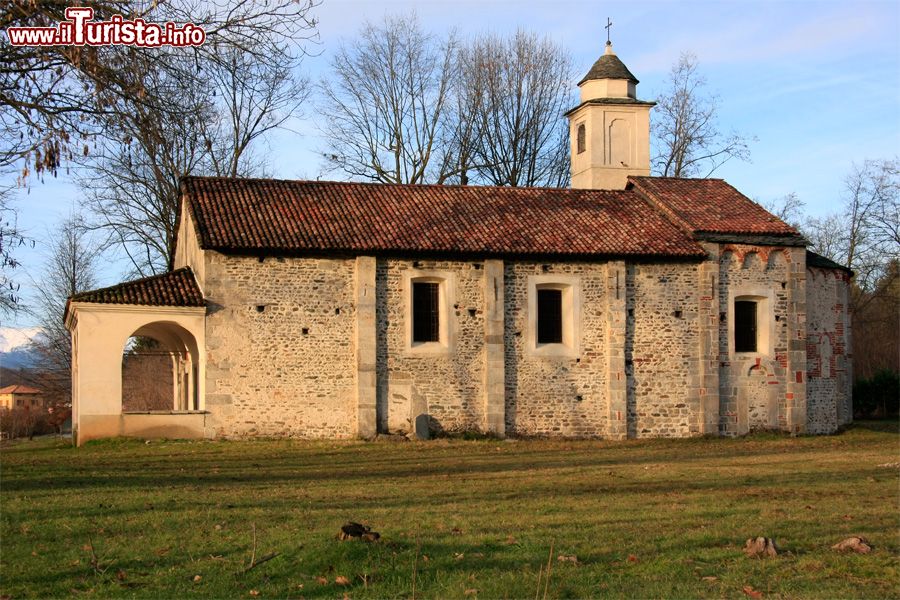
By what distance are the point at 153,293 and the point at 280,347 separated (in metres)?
2.93

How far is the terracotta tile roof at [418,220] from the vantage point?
22.5 metres

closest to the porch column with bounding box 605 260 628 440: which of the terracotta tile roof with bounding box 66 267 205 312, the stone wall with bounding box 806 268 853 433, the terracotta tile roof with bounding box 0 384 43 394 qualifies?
the stone wall with bounding box 806 268 853 433

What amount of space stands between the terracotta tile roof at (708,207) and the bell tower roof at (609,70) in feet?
12.4

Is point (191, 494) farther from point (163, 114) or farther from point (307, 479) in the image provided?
point (163, 114)

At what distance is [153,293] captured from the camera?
2206cm

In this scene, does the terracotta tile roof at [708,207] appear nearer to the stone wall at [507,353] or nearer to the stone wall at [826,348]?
the stone wall at [507,353]

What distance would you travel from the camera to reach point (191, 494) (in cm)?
1320

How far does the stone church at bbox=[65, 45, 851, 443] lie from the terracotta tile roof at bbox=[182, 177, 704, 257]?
0.05 m

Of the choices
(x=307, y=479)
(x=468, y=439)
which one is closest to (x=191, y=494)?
(x=307, y=479)

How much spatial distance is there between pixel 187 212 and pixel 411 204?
5.30 m

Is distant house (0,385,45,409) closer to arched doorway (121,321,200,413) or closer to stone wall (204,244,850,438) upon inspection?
arched doorway (121,321,200,413)

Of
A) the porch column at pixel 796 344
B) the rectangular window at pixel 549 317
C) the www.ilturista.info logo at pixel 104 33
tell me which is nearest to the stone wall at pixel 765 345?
the porch column at pixel 796 344

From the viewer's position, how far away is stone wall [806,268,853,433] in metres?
25.6

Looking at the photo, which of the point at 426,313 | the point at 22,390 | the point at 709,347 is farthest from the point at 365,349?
the point at 22,390
